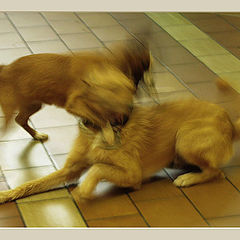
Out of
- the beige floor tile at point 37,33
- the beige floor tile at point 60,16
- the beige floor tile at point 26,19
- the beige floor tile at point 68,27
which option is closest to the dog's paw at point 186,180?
the beige floor tile at point 37,33

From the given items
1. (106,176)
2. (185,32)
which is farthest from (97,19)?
(106,176)

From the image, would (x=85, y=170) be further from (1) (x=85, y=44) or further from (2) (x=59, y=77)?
(1) (x=85, y=44)

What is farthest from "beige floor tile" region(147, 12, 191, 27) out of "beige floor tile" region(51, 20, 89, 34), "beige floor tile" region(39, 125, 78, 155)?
"beige floor tile" region(39, 125, 78, 155)

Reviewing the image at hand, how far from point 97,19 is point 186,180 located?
122 inches

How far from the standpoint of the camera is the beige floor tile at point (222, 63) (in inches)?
213

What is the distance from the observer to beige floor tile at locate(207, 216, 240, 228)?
342 centimetres

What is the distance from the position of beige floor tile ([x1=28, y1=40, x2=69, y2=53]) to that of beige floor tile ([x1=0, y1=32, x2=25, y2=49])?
0.11 m

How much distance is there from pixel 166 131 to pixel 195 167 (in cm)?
36

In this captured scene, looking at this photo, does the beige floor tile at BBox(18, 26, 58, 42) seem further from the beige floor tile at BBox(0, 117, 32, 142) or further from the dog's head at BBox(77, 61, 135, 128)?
the dog's head at BBox(77, 61, 135, 128)

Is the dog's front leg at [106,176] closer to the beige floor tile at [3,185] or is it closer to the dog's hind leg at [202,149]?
the dog's hind leg at [202,149]

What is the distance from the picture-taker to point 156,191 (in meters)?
3.70

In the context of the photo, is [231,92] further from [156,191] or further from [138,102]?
[156,191]

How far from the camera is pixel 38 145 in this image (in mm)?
4086

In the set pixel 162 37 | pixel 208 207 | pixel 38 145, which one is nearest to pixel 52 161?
pixel 38 145
